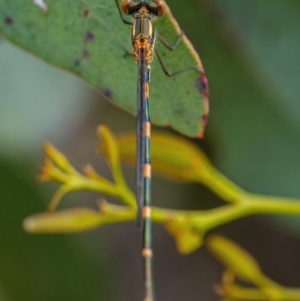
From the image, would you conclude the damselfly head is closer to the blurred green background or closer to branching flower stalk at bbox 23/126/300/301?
branching flower stalk at bbox 23/126/300/301

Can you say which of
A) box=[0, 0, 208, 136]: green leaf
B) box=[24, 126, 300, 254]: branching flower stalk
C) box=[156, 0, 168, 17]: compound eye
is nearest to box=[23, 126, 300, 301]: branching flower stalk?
box=[24, 126, 300, 254]: branching flower stalk

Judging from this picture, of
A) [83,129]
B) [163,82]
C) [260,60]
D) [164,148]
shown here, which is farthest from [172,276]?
[163,82]

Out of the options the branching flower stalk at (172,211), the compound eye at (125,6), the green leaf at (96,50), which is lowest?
the branching flower stalk at (172,211)

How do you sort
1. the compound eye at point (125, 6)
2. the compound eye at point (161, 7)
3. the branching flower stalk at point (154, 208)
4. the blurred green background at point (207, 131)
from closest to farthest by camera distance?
the compound eye at point (161, 7) → the compound eye at point (125, 6) → the branching flower stalk at point (154, 208) → the blurred green background at point (207, 131)

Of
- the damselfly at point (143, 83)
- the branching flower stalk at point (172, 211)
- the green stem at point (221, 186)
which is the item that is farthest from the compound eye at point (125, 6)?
the green stem at point (221, 186)

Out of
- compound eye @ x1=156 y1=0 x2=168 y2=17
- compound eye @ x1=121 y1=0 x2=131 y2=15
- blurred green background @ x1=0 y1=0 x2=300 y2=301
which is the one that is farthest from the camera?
blurred green background @ x1=0 y1=0 x2=300 y2=301

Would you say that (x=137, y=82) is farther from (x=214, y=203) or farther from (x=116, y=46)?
(x=214, y=203)

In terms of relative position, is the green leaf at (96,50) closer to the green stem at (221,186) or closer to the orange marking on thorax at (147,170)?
the orange marking on thorax at (147,170)

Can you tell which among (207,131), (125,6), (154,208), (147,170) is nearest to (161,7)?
(125,6)
